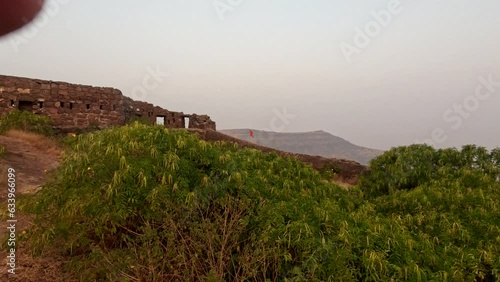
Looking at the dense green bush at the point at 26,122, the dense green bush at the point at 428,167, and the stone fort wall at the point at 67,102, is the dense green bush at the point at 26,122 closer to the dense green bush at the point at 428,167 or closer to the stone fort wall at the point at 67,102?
the stone fort wall at the point at 67,102

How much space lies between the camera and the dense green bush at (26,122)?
12.8 metres

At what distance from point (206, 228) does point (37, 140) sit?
10.4 m

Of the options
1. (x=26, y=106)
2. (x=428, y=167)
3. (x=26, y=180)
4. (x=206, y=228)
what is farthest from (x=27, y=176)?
(x=428, y=167)

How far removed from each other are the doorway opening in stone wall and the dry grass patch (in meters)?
2.40

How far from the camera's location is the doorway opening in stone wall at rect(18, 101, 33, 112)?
1447cm

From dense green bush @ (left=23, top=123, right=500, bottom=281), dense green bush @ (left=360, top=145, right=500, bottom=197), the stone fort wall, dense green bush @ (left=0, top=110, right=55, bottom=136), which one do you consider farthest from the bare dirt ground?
dense green bush @ (left=360, top=145, right=500, bottom=197)

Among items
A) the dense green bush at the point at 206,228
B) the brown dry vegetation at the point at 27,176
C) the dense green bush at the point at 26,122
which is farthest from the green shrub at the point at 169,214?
the dense green bush at the point at 26,122

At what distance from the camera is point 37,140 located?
12.0 meters

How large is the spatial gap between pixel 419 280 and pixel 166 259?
2.73m

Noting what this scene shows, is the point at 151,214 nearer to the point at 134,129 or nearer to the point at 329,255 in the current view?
the point at 134,129

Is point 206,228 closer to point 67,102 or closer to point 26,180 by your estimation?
point 26,180

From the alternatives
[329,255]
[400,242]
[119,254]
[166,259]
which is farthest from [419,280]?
[119,254]

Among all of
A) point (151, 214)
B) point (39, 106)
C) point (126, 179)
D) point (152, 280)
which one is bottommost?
point (152, 280)

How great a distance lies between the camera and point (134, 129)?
5.03m
